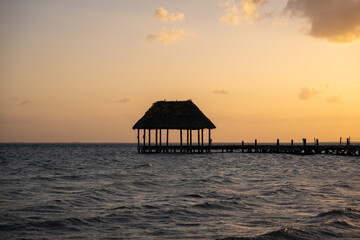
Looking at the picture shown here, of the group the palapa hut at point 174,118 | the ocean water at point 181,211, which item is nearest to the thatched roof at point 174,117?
the palapa hut at point 174,118

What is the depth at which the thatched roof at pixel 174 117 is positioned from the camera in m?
46.5

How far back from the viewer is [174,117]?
47.1 m

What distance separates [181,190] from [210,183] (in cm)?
276

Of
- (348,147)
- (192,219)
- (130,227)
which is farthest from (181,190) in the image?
(348,147)

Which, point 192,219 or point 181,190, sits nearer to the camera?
point 192,219

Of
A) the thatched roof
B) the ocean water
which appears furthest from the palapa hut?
the ocean water

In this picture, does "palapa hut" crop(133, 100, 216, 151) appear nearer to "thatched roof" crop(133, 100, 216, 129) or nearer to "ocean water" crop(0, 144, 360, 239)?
"thatched roof" crop(133, 100, 216, 129)

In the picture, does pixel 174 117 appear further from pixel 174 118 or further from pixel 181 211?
pixel 181 211

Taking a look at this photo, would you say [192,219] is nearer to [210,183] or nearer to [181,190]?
[181,190]

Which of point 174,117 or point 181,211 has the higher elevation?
point 174,117

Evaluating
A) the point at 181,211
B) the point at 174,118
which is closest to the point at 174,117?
the point at 174,118

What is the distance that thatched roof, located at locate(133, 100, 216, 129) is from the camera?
152ft

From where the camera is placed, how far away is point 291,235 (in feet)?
29.1

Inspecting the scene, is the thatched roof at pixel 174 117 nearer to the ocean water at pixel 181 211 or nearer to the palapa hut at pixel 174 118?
the palapa hut at pixel 174 118
